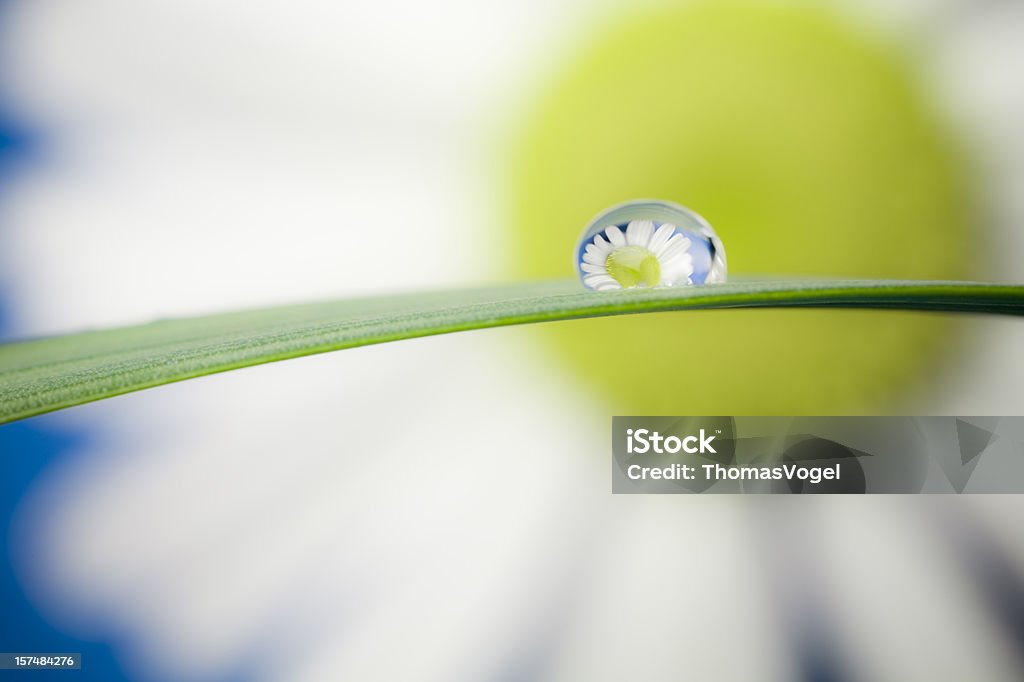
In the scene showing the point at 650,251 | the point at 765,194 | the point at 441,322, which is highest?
the point at 765,194

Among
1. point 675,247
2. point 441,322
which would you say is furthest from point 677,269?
point 441,322

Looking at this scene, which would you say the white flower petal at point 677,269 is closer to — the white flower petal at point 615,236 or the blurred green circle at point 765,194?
the white flower petal at point 615,236

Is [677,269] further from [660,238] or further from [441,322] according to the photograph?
[441,322]

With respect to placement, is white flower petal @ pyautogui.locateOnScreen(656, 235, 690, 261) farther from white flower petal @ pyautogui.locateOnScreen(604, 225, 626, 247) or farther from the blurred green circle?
the blurred green circle

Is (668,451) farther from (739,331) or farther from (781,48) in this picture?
(781,48)

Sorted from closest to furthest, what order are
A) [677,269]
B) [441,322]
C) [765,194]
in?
[441,322]
[677,269]
[765,194]

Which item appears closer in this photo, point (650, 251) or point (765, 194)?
point (650, 251)

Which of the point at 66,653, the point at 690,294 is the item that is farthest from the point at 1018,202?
the point at 66,653

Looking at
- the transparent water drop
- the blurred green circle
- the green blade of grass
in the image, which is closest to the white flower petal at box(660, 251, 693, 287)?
the transparent water drop
